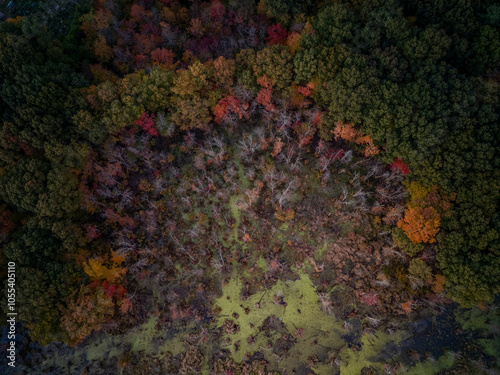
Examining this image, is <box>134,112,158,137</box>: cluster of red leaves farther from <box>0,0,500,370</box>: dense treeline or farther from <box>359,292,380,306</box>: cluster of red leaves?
<box>359,292,380,306</box>: cluster of red leaves

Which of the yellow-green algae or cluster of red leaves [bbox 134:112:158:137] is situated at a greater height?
cluster of red leaves [bbox 134:112:158:137]

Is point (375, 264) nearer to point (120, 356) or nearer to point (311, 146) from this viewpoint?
point (311, 146)

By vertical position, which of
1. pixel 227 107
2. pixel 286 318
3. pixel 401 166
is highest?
pixel 227 107

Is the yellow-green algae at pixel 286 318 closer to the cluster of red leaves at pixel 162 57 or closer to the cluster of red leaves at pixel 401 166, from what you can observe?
the cluster of red leaves at pixel 401 166

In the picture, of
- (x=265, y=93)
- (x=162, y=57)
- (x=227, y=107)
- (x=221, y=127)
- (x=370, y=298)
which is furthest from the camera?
(x=221, y=127)

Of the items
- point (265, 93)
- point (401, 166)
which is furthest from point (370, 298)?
point (265, 93)

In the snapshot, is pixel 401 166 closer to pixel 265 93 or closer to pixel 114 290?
pixel 265 93

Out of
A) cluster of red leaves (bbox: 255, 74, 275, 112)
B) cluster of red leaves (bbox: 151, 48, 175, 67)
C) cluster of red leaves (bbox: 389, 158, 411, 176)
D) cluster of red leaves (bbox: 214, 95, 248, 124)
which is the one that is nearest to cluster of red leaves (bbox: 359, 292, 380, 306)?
cluster of red leaves (bbox: 389, 158, 411, 176)
